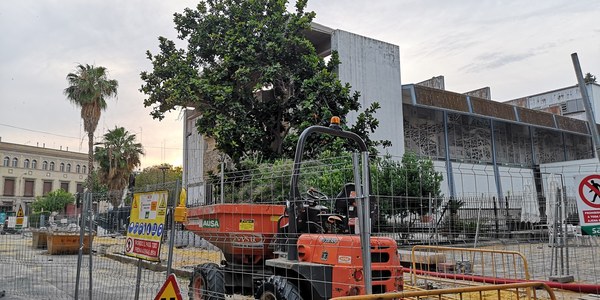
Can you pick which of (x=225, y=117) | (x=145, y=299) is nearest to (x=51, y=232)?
(x=145, y=299)

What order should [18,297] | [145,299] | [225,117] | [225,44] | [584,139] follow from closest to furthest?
[145,299] → [18,297] → [225,117] → [225,44] → [584,139]

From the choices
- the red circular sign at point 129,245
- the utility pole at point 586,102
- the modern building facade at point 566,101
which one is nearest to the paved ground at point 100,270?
the red circular sign at point 129,245

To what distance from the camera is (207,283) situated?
6.86 meters

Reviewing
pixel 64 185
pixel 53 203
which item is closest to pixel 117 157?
pixel 53 203

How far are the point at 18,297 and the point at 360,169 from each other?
8.69 metres

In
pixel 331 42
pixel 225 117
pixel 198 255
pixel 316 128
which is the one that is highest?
pixel 331 42

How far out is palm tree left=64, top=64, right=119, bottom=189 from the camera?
30688 mm

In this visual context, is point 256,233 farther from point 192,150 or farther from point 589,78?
point 589,78

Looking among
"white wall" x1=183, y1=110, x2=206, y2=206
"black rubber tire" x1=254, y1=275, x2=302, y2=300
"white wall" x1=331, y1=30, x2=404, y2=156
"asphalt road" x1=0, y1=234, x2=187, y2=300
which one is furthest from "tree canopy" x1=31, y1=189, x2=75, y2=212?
"black rubber tire" x1=254, y1=275, x2=302, y2=300

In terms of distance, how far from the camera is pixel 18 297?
949 cm

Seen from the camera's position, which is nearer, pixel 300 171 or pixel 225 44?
pixel 300 171

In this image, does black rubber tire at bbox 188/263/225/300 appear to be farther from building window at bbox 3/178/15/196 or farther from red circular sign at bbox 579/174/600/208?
building window at bbox 3/178/15/196

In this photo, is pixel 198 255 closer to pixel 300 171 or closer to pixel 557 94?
pixel 300 171

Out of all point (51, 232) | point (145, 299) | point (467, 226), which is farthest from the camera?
point (467, 226)
